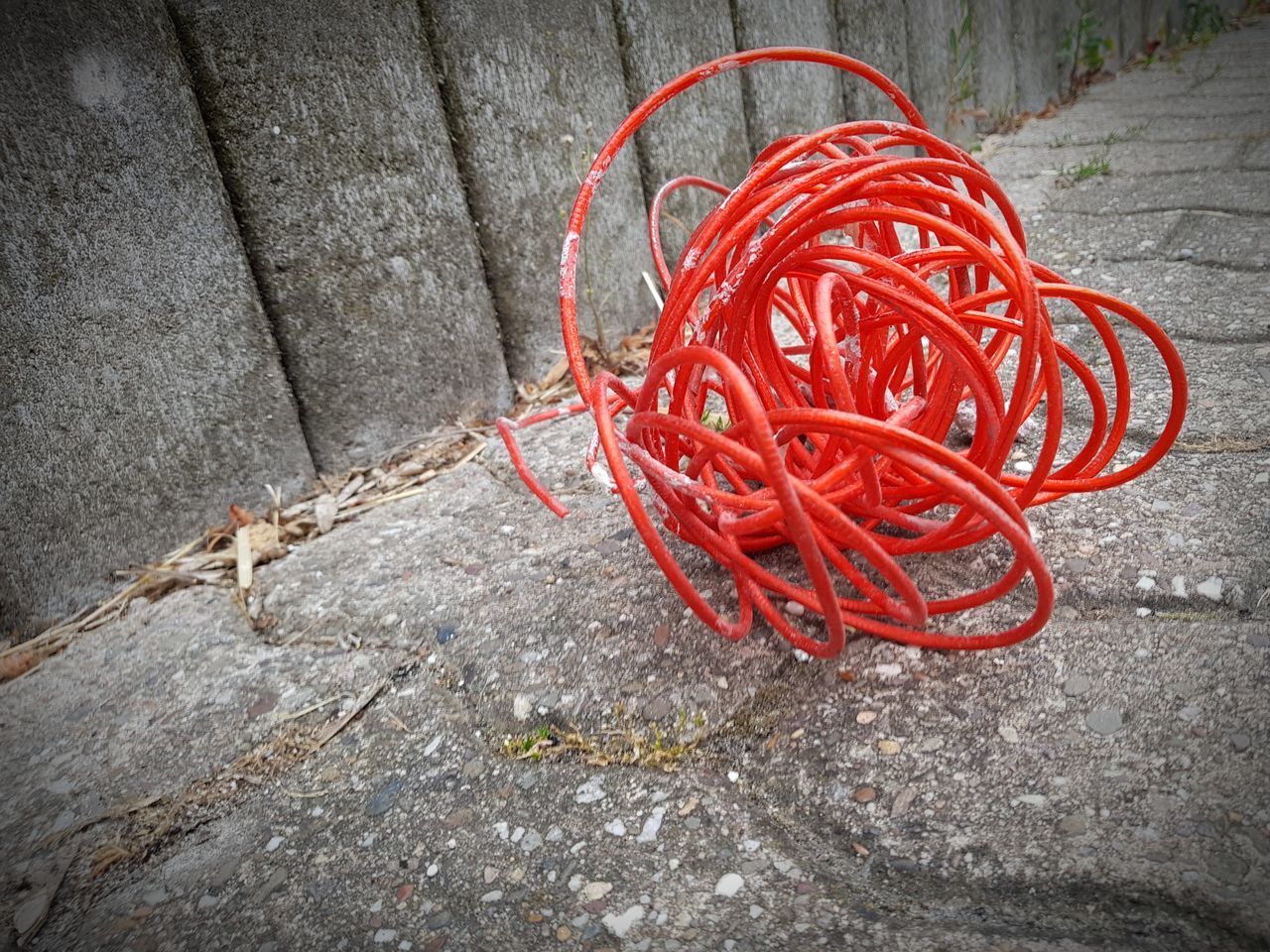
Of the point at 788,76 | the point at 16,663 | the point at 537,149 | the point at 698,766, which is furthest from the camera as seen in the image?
the point at 788,76

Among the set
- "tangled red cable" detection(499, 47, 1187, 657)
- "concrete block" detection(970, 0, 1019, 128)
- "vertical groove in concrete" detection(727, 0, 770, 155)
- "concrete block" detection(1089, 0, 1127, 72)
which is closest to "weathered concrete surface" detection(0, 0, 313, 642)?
"tangled red cable" detection(499, 47, 1187, 657)

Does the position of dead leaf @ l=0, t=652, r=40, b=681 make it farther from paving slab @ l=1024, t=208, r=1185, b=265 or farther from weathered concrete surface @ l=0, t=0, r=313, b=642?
paving slab @ l=1024, t=208, r=1185, b=265

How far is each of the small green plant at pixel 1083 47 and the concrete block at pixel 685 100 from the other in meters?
2.49

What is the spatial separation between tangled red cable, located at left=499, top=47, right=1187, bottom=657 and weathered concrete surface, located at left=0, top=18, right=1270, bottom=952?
9 cm

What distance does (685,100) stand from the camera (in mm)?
1827

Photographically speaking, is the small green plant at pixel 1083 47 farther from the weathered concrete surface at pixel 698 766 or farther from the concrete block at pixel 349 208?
the concrete block at pixel 349 208

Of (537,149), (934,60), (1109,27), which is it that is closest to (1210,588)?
(537,149)

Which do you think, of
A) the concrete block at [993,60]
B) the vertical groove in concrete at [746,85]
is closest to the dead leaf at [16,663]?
the vertical groove in concrete at [746,85]

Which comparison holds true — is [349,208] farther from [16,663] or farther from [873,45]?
[873,45]

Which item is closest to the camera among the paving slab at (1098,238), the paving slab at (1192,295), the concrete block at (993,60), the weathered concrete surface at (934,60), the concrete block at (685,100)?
the paving slab at (1192,295)

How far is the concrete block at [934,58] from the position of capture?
Result: 8.39ft

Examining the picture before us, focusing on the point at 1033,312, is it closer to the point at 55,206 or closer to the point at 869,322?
the point at 869,322

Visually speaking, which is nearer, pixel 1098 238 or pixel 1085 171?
pixel 1098 238

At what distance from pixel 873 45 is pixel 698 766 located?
2.21m
